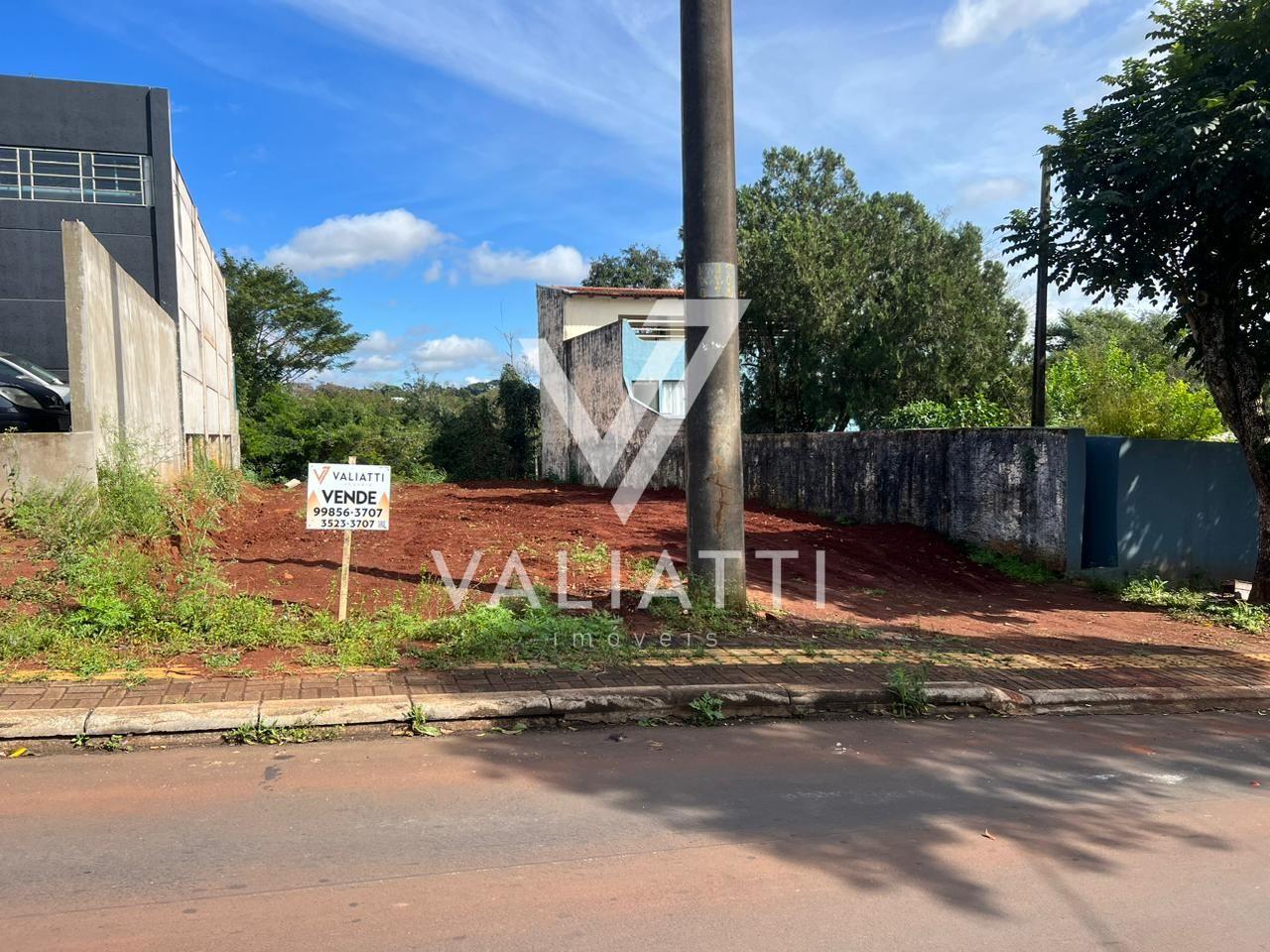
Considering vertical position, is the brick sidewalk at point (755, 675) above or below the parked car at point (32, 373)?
below

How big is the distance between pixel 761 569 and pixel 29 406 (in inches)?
381

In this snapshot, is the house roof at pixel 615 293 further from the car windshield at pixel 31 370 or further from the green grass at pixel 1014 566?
the car windshield at pixel 31 370

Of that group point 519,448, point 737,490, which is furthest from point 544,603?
point 519,448

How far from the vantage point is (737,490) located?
26.5 ft

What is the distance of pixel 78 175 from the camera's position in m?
21.8

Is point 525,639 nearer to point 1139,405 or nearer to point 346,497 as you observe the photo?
point 346,497

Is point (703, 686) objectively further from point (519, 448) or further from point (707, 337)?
point (519, 448)

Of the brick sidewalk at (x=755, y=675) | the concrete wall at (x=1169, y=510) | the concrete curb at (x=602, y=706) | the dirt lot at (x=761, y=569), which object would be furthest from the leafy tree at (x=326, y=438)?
the concrete curb at (x=602, y=706)

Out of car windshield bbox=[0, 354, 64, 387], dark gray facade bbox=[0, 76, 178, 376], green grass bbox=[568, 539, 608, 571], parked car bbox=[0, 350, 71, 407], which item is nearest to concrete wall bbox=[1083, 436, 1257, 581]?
green grass bbox=[568, 539, 608, 571]

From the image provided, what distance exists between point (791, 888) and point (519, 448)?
1150 inches

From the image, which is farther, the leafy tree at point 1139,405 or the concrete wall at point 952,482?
the leafy tree at point 1139,405

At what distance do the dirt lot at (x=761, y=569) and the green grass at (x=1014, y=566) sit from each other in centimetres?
18

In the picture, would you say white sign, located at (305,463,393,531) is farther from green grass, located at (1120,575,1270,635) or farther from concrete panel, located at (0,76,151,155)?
concrete panel, located at (0,76,151,155)

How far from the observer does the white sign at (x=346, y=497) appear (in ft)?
23.4
